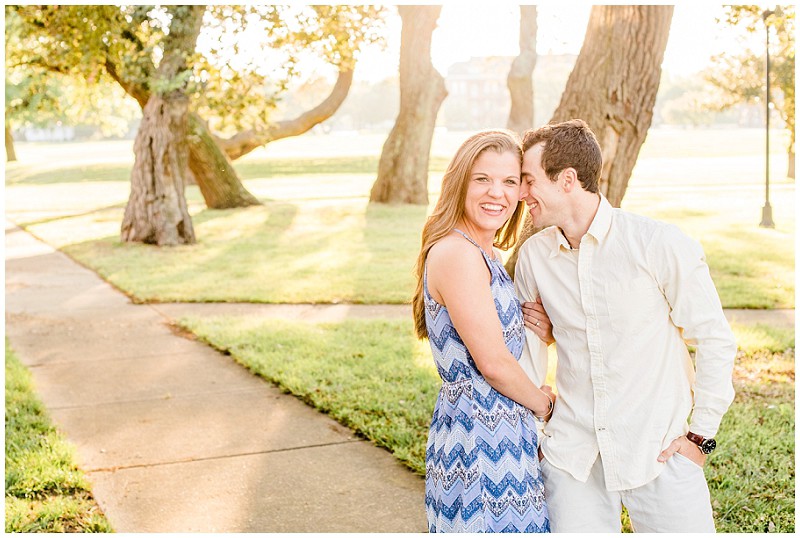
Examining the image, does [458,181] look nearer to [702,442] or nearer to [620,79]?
[702,442]

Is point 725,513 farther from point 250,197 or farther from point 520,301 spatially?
point 250,197

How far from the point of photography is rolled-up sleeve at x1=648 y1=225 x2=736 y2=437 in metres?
2.72

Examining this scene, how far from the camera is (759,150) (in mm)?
57969

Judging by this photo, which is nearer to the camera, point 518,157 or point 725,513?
point 518,157

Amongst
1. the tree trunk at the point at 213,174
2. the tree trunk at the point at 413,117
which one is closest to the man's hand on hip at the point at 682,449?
the tree trunk at the point at 213,174

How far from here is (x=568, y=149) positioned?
2.84 meters

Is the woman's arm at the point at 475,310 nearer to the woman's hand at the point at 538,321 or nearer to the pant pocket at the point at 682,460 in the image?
the woman's hand at the point at 538,321

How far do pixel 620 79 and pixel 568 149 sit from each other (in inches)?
166

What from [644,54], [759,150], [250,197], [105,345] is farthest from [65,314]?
[759,150]

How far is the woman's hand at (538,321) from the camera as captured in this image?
3020 millimetres

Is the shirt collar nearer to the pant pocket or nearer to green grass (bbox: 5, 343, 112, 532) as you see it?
the pant pocket

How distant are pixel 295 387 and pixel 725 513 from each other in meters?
3.20

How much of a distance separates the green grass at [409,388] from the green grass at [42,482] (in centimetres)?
162

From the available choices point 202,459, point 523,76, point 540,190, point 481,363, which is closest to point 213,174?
point 523,76
